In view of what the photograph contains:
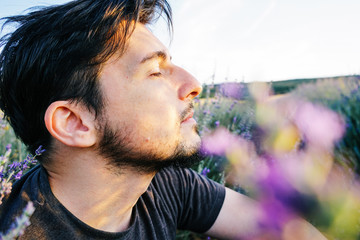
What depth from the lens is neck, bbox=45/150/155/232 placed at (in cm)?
135

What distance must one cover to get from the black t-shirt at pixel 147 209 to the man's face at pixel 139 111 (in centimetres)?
35

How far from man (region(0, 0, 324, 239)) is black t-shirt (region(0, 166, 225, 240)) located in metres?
0.01

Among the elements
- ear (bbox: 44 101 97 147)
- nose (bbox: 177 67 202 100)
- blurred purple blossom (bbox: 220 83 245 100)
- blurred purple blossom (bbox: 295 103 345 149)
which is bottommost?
ear (bbox: 44 101 97 147)

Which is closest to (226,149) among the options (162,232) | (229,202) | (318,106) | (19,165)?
(318,106)

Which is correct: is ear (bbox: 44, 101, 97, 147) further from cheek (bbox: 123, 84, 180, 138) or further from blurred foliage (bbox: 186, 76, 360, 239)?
blurred foliage (bbox: 186, 76, 360, 239)

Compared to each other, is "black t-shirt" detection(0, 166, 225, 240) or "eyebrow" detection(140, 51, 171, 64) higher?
"eyebrow" detection(140, 51, 171, 64)

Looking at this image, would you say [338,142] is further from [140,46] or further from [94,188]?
[94,188]

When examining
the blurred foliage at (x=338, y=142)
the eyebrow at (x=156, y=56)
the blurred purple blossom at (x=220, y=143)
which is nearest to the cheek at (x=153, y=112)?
the eyebrow at (x=156, y=56)

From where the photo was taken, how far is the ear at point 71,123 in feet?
4.44

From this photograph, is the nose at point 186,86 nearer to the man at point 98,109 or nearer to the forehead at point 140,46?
the man at point 98,109

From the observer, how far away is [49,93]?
1.46 m

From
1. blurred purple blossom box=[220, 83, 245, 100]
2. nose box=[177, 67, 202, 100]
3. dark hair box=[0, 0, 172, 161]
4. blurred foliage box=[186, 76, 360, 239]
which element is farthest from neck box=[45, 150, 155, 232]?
blurred purple blossom box=[220, 83, 245, 100]

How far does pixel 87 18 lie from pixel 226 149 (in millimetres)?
2443

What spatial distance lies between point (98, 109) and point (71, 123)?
0.17 metres
